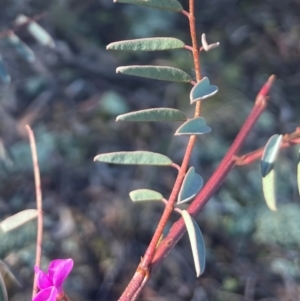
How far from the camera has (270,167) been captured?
23.4 inches

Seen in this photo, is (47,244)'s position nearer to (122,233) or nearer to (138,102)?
(122,233)

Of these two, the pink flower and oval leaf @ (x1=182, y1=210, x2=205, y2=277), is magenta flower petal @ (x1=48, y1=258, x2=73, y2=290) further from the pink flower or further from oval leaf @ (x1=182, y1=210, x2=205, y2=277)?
oval leaf @ (x1=182, y1=210, x2=205, y2=277)

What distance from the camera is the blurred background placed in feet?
4.58

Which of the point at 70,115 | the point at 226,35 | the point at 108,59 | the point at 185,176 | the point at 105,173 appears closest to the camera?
the point at 185,176

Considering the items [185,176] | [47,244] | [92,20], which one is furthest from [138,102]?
[185,176]

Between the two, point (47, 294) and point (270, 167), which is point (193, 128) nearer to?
point (270, 167)

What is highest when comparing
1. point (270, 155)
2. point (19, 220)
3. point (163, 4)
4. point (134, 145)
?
point (163, 4)

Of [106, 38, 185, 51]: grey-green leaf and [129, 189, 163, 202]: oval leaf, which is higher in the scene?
[106, 38, 185, 51]: grey-green leaf

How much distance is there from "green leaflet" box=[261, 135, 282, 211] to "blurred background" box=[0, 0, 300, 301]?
0.57 metres

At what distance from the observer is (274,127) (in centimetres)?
173

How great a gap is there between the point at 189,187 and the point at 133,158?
9cm

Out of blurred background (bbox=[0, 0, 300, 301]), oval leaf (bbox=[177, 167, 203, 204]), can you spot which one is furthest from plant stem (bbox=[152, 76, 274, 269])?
blurred background (bbox=[0, 0, 300, 301])

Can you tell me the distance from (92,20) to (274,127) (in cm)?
69

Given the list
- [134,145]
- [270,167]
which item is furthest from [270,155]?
[134,145]
